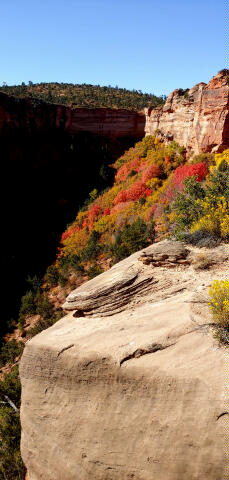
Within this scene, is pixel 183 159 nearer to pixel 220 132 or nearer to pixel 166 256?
pixel 220 132

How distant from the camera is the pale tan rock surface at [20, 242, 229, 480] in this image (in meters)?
4.04

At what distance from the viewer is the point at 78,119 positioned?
129 ft

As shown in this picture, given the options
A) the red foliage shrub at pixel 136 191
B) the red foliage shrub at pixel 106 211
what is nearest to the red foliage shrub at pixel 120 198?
the red foliage shrub at pixel 136 191

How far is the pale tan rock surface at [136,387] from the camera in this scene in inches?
159

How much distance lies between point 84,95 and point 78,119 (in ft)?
24.4

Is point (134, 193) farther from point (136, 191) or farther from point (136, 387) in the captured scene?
point (136, 387)

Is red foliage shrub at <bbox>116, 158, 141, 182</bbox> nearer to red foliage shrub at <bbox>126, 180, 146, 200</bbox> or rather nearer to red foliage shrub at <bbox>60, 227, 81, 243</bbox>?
red foliage shrub at <bbox>126, 180, 146, 200</bbox>

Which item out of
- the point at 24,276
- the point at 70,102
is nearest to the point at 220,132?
the point at 24,276

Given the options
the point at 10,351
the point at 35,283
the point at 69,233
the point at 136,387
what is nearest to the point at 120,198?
the point at 69,233

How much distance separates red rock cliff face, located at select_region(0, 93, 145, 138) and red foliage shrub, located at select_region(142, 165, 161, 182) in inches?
505

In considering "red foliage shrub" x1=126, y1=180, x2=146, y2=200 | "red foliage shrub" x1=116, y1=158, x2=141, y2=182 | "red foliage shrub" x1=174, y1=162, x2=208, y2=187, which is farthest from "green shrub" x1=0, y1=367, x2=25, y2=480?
"red foliage shrub" x1=116, y1=158, x2=141, y2=182

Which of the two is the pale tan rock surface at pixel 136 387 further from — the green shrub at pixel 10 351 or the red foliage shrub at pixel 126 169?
the red foliage shrub at pixel 126 169

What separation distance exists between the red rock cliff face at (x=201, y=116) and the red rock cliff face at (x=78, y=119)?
9073 mm

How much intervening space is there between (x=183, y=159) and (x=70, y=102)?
21207mm
